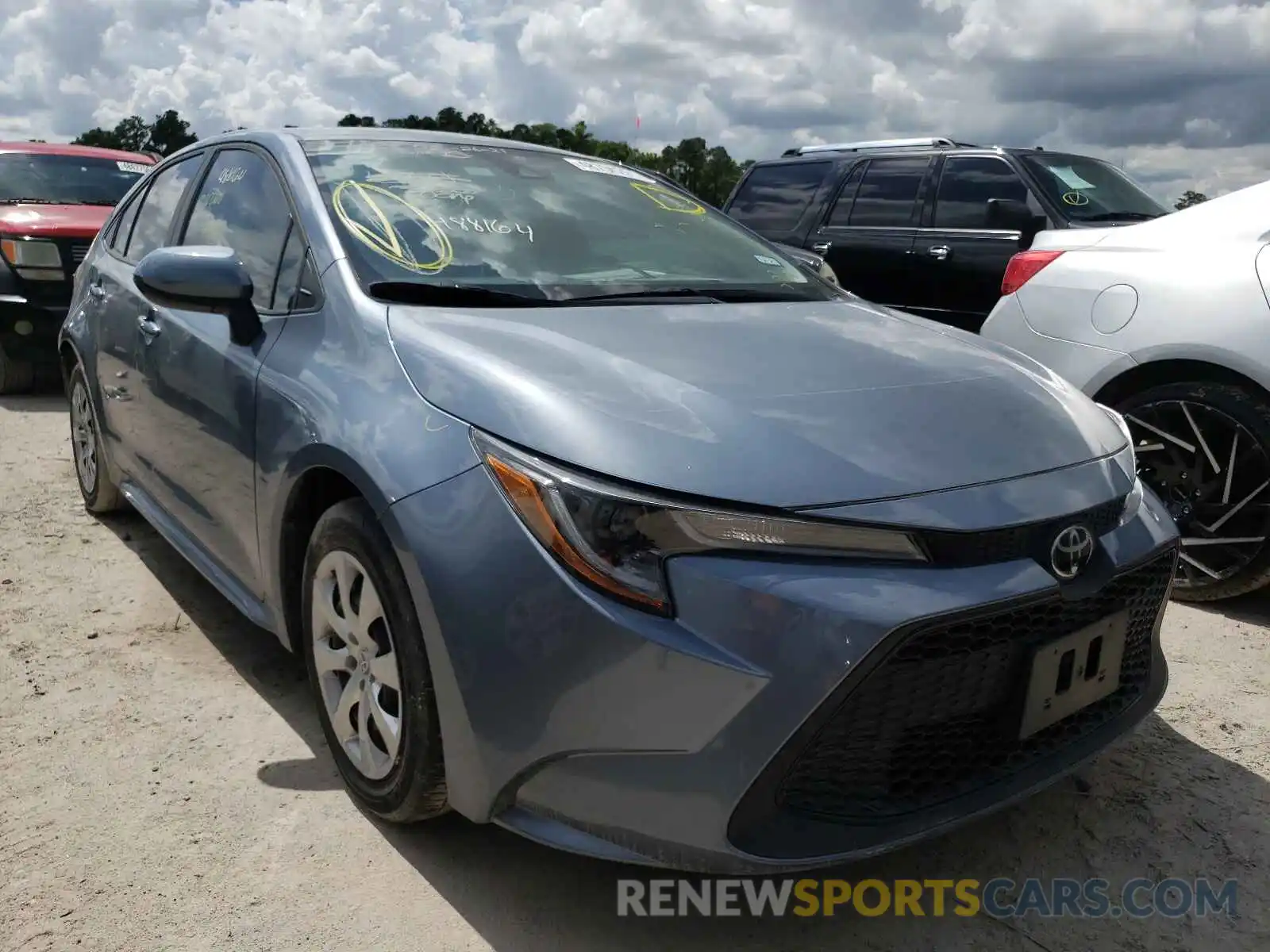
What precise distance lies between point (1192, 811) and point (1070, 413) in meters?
0.99

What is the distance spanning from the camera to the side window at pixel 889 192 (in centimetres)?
669

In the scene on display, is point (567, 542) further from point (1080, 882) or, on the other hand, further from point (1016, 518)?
point (1080, 882)

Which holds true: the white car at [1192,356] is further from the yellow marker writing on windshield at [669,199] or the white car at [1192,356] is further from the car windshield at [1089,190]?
the car windshield at [1089,190]

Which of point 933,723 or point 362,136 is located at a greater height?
point 362,136

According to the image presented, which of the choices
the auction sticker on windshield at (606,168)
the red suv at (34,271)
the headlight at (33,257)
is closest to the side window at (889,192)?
the auction sticker on windshield at (606,168)

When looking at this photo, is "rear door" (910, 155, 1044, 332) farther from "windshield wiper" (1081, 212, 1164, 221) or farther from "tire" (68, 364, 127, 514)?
"tire" (68, 364, 127, 514)

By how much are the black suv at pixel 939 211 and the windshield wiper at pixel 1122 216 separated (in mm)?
10

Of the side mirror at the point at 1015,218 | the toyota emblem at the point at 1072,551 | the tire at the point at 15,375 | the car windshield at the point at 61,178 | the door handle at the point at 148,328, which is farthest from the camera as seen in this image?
the car windshield at the point at 61,178

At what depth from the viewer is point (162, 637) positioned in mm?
3271

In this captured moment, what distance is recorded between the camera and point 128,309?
11.5ft

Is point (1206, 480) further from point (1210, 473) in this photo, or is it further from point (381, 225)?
point (381, 225)

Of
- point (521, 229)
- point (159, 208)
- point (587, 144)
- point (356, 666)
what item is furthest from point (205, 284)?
point (587, 144)

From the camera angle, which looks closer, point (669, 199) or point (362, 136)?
point (362, 136)

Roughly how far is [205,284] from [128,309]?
1213 millimetres
